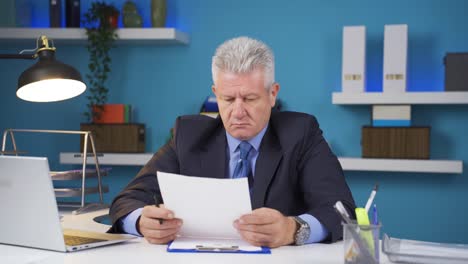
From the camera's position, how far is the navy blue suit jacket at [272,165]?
1992mm

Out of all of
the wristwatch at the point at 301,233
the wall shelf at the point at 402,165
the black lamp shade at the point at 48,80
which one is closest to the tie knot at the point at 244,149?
the wristwatch at the point at 301,233

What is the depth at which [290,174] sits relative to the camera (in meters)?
2.06

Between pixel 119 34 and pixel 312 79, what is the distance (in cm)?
122

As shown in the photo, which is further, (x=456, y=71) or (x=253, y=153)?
(x=456, y=71)

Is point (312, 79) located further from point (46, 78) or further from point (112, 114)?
point (46, 78)

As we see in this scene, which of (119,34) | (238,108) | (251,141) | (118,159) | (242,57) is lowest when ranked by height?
(118,159)

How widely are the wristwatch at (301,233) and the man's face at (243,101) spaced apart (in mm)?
412

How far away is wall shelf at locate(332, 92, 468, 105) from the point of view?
11.9 feet

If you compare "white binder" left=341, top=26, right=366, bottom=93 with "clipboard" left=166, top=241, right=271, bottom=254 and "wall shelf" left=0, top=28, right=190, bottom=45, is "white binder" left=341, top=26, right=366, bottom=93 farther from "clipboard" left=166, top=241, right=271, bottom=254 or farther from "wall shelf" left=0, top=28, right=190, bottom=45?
"clipboard" left=166, top=241, right=271, bottom=254

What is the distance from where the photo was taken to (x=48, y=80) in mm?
2051

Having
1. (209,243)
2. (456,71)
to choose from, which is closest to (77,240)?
(209,243)

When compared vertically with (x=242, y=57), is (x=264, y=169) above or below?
below

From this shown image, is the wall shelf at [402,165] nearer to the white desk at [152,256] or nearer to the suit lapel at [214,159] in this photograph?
the suit lapel at [214,159]

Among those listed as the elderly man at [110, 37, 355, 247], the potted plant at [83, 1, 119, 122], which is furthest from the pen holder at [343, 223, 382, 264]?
the potted plant at [83, 1, 119, 122]
